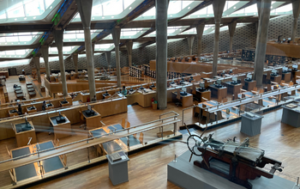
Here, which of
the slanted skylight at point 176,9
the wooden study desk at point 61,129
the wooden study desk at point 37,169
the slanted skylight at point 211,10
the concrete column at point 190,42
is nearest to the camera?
the wooden study desk at point 37,169

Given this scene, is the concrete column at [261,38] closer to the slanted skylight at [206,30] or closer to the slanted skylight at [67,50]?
the slanted skylight at [206,30]

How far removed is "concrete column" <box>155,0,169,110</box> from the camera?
33.7 ft

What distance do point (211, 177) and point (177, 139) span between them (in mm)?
2495

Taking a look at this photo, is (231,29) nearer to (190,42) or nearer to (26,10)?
(190,42)

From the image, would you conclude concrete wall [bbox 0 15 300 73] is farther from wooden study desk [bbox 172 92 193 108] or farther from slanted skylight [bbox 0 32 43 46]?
wooden study desk [bbox 172 92 193 108]

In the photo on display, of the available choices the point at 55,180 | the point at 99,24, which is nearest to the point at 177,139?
the point at 55,180

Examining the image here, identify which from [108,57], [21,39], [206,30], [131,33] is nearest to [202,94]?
[131,33]

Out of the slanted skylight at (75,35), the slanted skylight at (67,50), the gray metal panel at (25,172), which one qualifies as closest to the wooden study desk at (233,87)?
the gray metal panel at (25,172)

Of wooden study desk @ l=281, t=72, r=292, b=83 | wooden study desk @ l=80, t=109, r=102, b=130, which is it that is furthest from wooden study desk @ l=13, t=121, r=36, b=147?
wooden study desk @ l=281, t=72, r=292, b=83

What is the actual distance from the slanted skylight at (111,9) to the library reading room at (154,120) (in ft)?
0.28

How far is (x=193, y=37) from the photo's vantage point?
3073 centimetres

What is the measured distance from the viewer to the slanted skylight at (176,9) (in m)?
19.2

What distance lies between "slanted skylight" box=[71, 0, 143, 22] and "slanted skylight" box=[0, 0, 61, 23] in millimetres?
2580

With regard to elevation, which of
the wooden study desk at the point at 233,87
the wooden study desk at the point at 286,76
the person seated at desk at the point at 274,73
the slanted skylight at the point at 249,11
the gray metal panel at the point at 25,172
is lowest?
the gray metal panel at the point at 25,172
